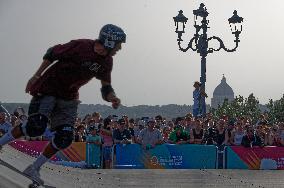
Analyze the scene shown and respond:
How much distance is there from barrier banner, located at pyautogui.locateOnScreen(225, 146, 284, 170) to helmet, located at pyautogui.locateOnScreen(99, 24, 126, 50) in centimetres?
1016

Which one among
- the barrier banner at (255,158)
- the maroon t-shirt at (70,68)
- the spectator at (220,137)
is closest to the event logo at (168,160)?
the spectator at (220,137)

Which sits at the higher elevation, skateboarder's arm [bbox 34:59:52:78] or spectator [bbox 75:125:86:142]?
skateboarder's arm [bbox 34:59:52:78]

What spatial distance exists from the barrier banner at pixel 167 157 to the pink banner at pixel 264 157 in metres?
0.96

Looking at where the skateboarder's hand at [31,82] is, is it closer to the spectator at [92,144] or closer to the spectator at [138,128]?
the spectator at [92,144]

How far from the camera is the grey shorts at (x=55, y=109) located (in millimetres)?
5840

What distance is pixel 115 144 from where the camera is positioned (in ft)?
47.7

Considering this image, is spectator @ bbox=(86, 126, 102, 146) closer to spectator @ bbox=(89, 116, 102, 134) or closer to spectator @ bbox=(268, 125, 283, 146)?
spectator @ bbox=(89, 116, 102, 134)

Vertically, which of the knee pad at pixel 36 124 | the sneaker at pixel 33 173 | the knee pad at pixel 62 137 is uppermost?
the knee pad at pixel 36 124

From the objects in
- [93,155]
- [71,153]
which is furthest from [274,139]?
[71,153]

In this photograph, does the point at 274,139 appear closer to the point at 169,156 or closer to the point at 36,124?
the point at 169,156

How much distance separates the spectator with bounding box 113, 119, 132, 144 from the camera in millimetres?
14586

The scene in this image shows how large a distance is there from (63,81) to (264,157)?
36.0ft

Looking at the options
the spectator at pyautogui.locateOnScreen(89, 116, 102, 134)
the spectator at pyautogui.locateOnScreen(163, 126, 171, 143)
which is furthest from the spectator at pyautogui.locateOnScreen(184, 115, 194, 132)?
the spectator at pyautogui.locateOnScreen(89, 116, 102, 134)

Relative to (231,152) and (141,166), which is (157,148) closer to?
(141,166)
